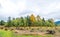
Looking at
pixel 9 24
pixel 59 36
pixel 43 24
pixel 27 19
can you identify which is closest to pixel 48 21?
pixel 43 24

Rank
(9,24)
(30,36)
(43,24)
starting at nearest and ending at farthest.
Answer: (30,36) < (9,24) < (43,24)

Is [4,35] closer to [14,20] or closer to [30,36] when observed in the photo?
[30,36]

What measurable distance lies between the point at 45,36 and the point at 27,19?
39.1ft

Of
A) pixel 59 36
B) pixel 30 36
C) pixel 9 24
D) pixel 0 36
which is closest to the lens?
pixel 0 36

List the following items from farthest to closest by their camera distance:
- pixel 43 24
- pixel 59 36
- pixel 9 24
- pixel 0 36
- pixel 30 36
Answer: pixel 43 24, pixel 9 24, pixel 59 36, pixel 30 36, pixel 0 36

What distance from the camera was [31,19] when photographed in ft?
93.6

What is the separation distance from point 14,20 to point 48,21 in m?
5.72

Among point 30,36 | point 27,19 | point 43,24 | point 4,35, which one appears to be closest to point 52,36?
point 30,36

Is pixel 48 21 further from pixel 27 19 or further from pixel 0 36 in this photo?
pixel 0 36

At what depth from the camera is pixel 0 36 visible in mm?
13148

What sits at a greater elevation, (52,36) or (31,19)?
(31,19)

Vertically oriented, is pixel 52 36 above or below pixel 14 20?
below

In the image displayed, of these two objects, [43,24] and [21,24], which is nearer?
[21,24]

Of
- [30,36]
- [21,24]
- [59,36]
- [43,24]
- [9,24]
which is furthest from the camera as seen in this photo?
[43,24]
